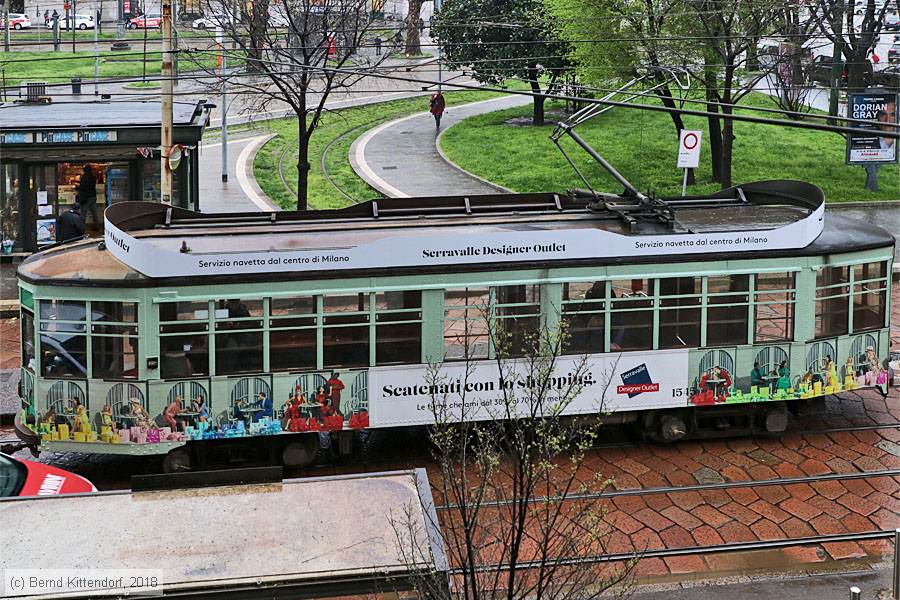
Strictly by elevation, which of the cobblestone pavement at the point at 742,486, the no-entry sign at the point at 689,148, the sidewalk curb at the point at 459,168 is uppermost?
the no-entry sign at the point at 689,148

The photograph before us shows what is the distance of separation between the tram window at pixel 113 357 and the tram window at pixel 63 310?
0.29 metres

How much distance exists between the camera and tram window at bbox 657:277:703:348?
45.0ft

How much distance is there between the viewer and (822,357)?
14.2 m

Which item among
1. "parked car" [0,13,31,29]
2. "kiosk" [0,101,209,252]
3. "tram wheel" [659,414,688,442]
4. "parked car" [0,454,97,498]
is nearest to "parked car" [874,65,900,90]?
"kiosk" [0,101,209,252]

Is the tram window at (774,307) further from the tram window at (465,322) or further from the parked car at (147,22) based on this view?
the parked car at (147,22)

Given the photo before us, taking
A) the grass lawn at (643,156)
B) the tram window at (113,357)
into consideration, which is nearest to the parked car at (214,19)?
the grass lawn at (643,156)

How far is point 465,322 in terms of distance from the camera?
1334 cm

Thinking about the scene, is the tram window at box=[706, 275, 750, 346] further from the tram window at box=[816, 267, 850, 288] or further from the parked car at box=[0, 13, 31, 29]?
the parked car at box=[0, 13, 31, 29]

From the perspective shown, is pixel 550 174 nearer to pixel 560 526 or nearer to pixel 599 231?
pixel 599 231

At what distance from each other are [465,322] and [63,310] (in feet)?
13.9

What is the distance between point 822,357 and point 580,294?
3.03 meters

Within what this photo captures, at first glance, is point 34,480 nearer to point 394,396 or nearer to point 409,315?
point 394,396

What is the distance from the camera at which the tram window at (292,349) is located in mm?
12930

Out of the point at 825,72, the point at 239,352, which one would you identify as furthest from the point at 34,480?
the point at 825,72
